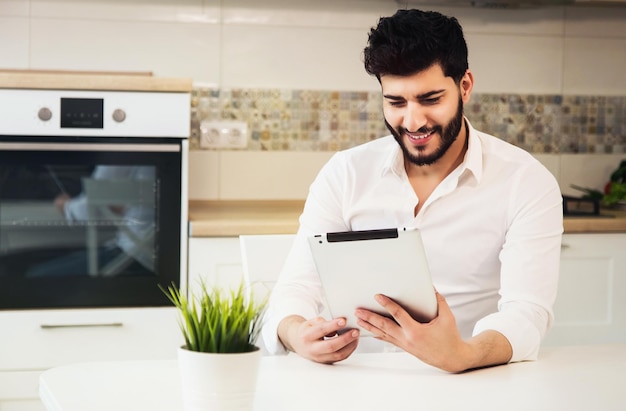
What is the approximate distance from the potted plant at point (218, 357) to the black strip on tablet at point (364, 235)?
0.95 ft

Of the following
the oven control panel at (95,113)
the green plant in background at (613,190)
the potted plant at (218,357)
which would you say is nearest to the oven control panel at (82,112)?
the oven control panel at (95,113)

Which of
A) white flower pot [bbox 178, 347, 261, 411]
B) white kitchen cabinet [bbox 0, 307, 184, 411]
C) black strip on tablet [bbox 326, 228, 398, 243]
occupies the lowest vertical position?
white kitchen cabinet [bbox 0, 307, 184, 411]

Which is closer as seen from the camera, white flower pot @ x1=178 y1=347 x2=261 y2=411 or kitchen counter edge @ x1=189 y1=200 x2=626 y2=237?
white flower pot @ x1=178 y1=347 x2=261 y2=411

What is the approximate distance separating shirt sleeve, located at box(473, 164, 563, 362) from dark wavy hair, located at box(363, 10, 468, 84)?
0.29m

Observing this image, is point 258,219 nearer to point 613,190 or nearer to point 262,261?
point 262,261

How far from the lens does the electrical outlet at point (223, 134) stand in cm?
331

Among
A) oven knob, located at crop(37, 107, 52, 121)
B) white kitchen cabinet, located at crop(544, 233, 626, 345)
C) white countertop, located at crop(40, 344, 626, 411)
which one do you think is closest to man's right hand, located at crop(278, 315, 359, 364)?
white countertop, located at crop(40, 344, 626, 411)

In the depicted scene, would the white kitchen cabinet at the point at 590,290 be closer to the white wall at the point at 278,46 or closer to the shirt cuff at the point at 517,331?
the white wall at the point at 278,46

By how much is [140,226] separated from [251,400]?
1689 mm

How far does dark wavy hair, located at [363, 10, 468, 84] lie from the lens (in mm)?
A: 1832

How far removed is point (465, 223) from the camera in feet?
6.39

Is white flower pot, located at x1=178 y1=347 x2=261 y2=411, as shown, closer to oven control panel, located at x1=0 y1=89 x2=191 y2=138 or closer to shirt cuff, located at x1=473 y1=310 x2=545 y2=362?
shirt cuff, located at x1=473 y1=310 x2=545 y2=362

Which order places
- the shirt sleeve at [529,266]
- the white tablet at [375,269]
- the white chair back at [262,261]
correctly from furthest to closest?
the white chair back at [262,261]
the shirt sleeve at [529,266]
the white tablet at [375,269]

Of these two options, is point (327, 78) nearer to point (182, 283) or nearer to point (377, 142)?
point (182, 283)
